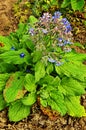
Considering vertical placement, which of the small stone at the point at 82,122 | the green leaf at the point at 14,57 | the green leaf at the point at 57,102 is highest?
the green leaf at the point at 14,57

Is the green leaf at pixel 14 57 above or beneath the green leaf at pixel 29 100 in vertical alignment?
above

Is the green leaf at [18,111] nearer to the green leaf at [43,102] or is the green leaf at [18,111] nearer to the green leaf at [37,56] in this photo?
the green leaf at [43,102]

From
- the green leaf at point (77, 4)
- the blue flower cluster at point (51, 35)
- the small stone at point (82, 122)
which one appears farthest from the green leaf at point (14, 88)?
the green leaf at point (77, 4)

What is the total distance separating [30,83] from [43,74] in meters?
0.20

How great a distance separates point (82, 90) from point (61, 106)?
0.30 metres

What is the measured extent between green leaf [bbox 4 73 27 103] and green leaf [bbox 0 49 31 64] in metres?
0.20

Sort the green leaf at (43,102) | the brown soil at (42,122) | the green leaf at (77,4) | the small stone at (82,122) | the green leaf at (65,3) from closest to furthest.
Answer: the green leaf at (43,102) → the brown soil at (42,122) → the small stone at (82,122) → the green leaf at (77,4) → the green leaf at (65,3)

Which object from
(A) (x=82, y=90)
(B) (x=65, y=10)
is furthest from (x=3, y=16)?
(A) (x=82, y=90)

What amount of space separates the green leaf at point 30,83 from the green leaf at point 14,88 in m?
0.07

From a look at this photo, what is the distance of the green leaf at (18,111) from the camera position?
4504 mm

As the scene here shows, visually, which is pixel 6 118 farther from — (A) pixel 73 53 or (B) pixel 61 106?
(A) pixel 73 53

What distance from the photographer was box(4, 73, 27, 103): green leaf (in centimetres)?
439

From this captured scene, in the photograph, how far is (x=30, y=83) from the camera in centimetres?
443

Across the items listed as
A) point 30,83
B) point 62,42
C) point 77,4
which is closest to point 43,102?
point 30,83
